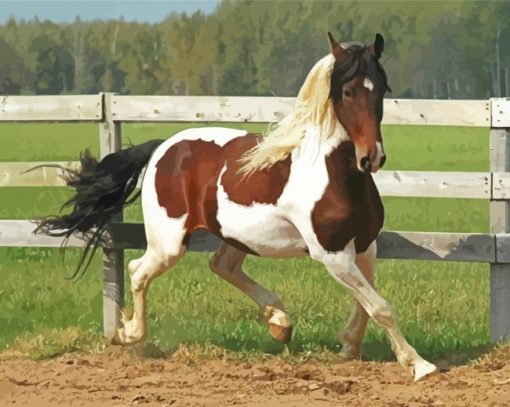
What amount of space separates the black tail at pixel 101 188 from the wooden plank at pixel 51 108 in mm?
357

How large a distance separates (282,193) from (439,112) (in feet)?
4.38

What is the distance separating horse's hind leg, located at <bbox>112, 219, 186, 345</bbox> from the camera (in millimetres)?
7332

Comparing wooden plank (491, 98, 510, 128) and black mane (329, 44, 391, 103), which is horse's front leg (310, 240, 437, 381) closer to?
black mane (329, 44, 391, 103)

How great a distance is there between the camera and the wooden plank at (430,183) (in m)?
7.55

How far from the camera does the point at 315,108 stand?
21.8 feet

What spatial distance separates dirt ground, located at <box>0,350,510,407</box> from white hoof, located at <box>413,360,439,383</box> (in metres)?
0.04

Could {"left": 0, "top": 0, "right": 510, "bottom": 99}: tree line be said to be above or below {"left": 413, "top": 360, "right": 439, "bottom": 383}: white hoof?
above

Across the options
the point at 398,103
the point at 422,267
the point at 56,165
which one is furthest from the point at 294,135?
the point at 422,267

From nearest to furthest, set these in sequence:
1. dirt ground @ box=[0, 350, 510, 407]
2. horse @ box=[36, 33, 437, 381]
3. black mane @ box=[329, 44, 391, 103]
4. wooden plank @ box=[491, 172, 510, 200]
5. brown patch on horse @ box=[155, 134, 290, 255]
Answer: dirt ground @ box=[0, 350, 510, 407], black mane @ box=[329, 44, 391, 103], horse @ box=[36, 33, 437, 381], brown patch on horse @ box=[155, 134, 290, 255], wooden plank @ box=[491, 172, 510, 200]

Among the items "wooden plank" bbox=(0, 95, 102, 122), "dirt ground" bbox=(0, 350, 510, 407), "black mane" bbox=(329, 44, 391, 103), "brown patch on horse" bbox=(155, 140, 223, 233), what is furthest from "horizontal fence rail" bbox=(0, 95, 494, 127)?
"dirt ground" bbox=(0, 350, 510, 407)

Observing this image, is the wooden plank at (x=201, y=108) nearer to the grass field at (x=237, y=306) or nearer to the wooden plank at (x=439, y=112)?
the wooden plank at (x=439, y=112)

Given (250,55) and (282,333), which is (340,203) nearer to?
(282,333)

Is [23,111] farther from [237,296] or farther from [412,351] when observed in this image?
[412,351]

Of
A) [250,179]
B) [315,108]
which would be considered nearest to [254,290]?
[250,179]
